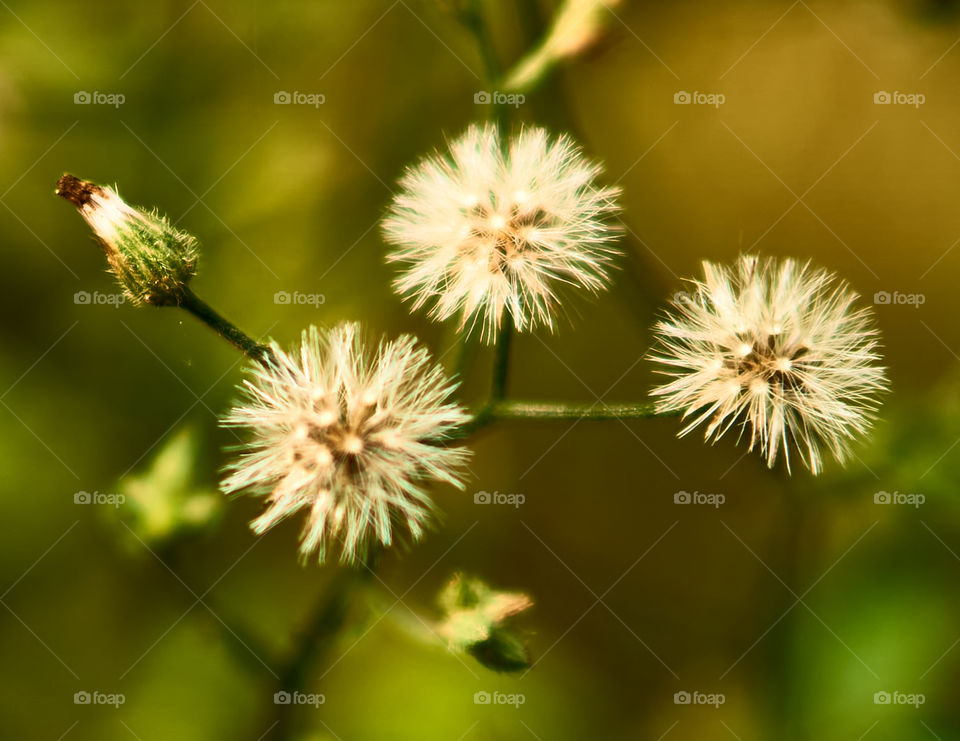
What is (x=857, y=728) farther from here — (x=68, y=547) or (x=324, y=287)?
(x=68, y=547)

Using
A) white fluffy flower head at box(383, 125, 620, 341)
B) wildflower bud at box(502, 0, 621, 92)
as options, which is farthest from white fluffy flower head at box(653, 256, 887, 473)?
wildflower bud at box(502, 0, 621, 92)

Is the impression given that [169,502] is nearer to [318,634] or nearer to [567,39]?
[318,634]

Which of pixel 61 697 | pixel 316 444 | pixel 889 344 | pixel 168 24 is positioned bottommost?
pixel 61 697

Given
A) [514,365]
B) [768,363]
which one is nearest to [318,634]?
[514,365]

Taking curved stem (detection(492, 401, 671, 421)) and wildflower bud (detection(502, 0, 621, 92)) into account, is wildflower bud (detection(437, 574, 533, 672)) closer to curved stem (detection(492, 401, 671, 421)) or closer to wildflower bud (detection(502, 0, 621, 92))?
curved stem (detection(492, 401, 671, 421))

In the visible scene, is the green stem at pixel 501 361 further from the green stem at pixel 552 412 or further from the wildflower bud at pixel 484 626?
the wildflower bud at pixel 484 626

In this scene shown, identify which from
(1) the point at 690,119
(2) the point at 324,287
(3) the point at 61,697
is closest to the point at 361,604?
(2) the point at 324,287

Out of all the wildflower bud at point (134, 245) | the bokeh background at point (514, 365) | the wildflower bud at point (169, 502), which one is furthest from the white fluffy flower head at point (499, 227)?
the wildflower bud at point (169, 502)
